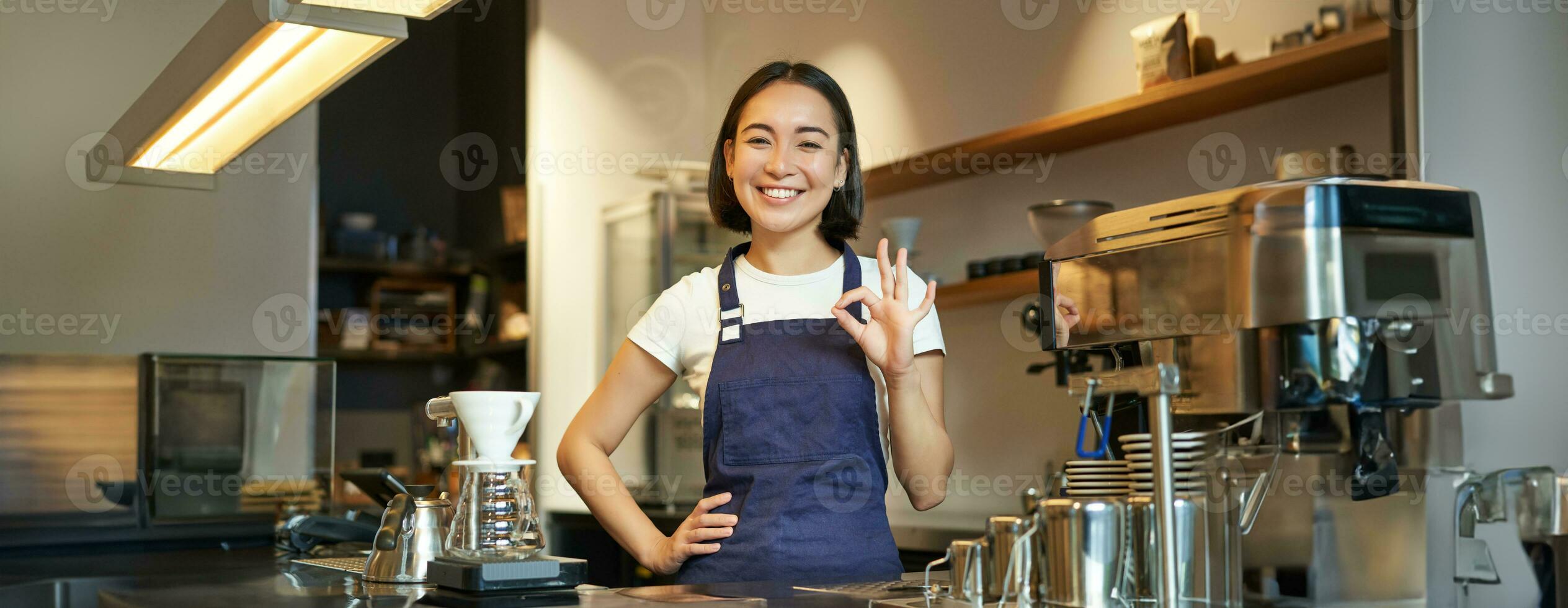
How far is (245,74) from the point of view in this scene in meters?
1.73

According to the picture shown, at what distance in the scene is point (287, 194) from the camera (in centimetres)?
256

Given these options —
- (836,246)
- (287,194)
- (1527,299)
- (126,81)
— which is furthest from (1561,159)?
(126,81)

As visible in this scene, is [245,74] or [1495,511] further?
[245,74]

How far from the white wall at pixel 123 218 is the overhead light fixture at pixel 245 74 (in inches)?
6.6

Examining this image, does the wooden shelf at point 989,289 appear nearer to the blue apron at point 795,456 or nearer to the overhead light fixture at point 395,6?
the blue apron at point 795,456

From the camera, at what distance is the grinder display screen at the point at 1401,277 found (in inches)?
41.6

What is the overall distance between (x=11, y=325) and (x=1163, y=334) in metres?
2.11

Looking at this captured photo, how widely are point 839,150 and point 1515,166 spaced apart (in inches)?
31.9

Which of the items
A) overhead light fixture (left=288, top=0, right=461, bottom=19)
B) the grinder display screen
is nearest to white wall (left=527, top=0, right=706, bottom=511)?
overhead light fixture (left=288, top=0, right=461, bottom=19)

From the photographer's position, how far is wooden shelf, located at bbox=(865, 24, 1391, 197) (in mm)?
2131

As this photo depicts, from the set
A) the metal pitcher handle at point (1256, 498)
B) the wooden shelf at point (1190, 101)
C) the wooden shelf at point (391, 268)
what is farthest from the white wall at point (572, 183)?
the metal pitcher handle at point (1256, 498)

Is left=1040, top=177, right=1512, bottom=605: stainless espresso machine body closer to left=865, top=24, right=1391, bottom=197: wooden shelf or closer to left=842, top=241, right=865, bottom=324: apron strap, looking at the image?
left=842, top=241, right=865, bottom=324: apron strap

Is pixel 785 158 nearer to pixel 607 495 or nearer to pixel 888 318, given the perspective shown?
pixel 888 318

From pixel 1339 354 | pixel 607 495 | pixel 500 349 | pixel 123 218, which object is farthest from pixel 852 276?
pixel 500 349
